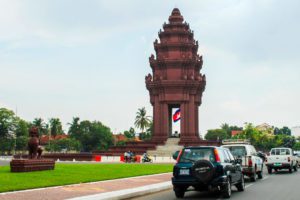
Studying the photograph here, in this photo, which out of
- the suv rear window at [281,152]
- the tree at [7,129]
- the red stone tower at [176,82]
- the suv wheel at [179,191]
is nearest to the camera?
the suv wheel at [179,191]

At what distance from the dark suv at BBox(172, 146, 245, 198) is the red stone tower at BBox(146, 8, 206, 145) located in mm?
49996

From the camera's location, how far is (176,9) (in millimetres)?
73625

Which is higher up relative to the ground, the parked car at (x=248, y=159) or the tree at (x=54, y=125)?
the tree at (x=54, y=125)

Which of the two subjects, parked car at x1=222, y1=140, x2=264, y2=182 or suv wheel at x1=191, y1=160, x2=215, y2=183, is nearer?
suv wheel at x1=191, y1=160, x2=215, y2=183

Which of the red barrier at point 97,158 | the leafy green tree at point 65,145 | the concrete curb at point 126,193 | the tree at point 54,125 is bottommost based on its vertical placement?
the concrete curb at point 126,193

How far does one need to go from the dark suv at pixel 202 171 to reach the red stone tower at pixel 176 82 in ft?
164

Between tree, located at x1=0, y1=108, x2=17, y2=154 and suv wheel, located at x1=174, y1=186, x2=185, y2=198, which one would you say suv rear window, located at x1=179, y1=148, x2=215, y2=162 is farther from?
tree, located at x1=0, y1=108, x2=17, y2=154

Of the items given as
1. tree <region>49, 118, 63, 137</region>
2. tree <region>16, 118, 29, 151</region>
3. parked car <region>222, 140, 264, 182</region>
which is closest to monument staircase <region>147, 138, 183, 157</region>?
parked car <region>222, 140, 264, 182</region>

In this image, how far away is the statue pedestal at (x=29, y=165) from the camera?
22.2 meters

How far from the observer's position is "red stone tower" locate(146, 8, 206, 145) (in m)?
66.5

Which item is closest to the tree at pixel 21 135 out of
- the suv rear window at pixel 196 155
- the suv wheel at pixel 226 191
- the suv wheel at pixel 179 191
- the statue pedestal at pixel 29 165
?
the statue pedestal at pixel 29 165

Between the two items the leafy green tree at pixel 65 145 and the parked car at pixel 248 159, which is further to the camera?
the leafy green tree at pixel 65 145

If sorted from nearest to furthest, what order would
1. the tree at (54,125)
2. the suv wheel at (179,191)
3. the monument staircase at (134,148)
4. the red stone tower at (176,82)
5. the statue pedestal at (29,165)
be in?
the suv wheel at (179,191) < the statue pedestal at (29,165) < the monument staircase at (134,148) < the red stone tower at (176,82) < the tree at (54,125)

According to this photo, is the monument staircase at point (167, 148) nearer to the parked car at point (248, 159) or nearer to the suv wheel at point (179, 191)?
the parked car at point (248, 159)
